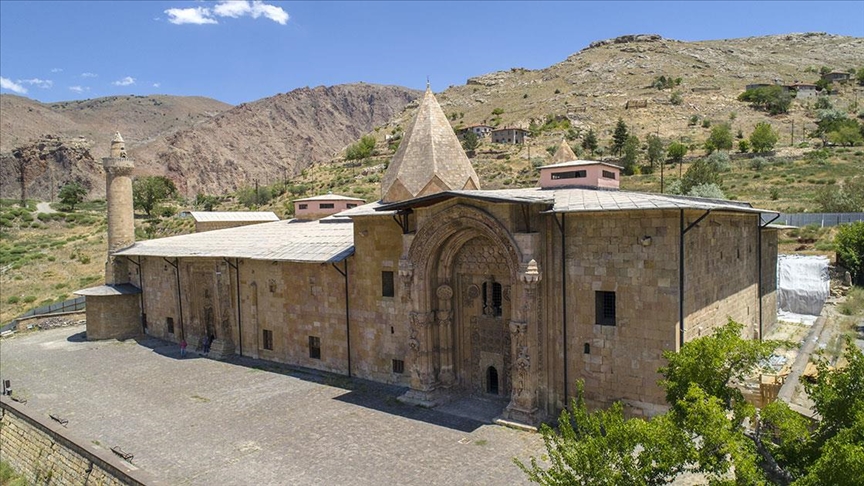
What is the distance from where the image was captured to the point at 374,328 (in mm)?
18906

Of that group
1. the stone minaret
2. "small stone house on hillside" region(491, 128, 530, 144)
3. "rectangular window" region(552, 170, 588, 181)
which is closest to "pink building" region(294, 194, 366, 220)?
the stone minaret

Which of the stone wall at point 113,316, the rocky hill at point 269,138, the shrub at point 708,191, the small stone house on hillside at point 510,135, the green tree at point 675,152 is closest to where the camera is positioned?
the stone wall at point 113,316

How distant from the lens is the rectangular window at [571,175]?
20.2 metres

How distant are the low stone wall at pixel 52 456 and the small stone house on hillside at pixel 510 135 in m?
71.5

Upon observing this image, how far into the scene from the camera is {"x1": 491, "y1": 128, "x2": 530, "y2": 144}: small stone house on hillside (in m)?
81.5

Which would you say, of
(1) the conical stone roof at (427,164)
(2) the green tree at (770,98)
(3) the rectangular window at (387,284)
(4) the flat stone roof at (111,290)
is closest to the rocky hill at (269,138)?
(2) the green tree at (770,98)

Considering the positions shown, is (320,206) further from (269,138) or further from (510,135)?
(269,138)

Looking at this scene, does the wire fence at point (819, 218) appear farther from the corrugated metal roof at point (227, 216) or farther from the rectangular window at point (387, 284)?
the corrugated metal roof at point (227, 216)

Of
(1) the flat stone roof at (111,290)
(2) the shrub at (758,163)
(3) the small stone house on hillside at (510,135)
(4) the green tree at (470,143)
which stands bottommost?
(1) the flat stone roof at (111,290)

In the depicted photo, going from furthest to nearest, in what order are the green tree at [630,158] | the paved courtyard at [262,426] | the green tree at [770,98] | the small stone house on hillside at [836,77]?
the small stone house on hillside at [836,77] < the green tree at [770,98] < the green tree at [630,158] < the paved courtyard at [262,426]

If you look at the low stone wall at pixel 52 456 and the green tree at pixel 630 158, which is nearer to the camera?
the low stone wall at pixel 52 456

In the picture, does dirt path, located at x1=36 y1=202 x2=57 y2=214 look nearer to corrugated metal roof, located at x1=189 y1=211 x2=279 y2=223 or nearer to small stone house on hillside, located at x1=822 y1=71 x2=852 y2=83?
corrugated metal roof, located at x1=189 y1=211 x2=279 y2=223

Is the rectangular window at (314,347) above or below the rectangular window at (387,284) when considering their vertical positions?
below

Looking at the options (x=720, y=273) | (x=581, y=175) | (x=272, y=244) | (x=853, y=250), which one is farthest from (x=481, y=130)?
(x=720, y=273)
